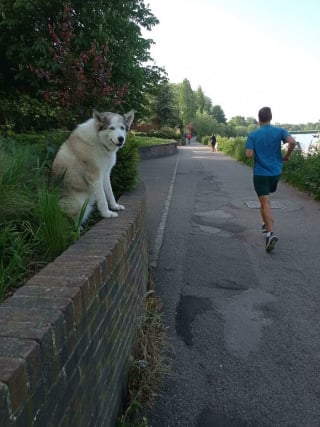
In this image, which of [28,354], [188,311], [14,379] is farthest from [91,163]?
[14,379]

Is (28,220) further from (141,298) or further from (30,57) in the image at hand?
(30,57)

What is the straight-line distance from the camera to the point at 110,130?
381cm

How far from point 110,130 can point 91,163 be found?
0.41m

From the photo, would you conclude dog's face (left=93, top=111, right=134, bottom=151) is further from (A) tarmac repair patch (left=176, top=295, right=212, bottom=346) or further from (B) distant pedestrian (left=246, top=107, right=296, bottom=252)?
(B) distant pedestrian (left=246, top=107, right=296, bottom=252)

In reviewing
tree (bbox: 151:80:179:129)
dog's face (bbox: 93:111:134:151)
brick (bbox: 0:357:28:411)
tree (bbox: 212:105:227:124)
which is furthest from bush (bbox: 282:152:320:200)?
tree (bbox: 212:105:227:124)

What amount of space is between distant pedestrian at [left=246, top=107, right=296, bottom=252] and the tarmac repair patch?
2.21 metres

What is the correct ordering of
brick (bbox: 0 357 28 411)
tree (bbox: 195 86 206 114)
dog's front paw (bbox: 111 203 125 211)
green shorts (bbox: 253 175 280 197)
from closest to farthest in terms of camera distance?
1. brick (bbox: 0 357 28 411)
2. dog's front paw (bbox: 111 203 125 211)
3. green shorts (bbox: 253 175 280 197)
4. tree (bbox: 195 86 206 114)

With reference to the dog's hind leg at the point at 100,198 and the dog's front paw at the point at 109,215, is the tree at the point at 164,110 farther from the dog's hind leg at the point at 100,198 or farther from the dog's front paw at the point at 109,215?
the dog's front paw at the point at 109,215

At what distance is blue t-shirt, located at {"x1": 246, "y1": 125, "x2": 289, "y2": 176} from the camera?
20.1 feet

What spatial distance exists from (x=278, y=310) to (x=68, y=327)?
10.5ft

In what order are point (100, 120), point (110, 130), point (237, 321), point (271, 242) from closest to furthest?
point (110, 130), point (100, 120), point (237, 321), point (271, 242)

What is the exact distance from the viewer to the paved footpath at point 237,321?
2.82 metres

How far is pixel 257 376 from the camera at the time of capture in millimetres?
3150

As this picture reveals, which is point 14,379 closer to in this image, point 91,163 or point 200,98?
point 91,163
